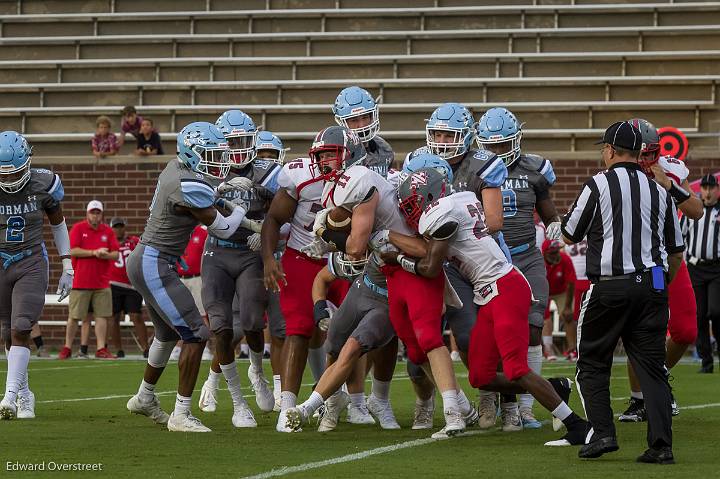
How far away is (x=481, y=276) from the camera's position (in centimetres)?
689

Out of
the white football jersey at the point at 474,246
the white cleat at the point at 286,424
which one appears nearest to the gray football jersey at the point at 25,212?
the white cleat at the point at 286,424

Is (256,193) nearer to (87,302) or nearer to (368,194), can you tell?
(368,194)

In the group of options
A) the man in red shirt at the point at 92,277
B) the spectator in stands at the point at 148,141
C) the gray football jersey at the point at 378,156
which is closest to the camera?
the gray football jersey at the point at 378,156

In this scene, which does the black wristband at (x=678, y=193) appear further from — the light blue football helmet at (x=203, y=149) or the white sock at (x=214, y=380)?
the white sock at (x=214, y=380)

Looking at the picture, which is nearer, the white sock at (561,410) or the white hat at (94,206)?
the white sock at (561,410)

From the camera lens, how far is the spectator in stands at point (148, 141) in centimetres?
1739

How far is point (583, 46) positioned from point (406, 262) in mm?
12919

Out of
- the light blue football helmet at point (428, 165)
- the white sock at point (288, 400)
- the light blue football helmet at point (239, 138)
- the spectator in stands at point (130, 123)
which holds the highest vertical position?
the spectator in stands at point (130, 123)

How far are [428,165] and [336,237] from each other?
65cm

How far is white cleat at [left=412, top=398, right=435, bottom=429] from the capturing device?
25.3 feet

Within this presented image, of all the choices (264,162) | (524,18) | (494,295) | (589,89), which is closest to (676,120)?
(589,89)

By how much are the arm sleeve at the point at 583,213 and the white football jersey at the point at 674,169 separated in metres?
1.57

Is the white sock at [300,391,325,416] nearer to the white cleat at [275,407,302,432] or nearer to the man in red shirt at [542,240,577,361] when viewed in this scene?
the white cleat at [275,407,302,432]

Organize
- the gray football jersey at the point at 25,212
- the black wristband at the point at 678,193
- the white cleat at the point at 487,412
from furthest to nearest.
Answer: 1. the gray football jersey at the point at 25,212
2. the white cleat at the point at 487,412
3. the black wristband at the point at 678,193
